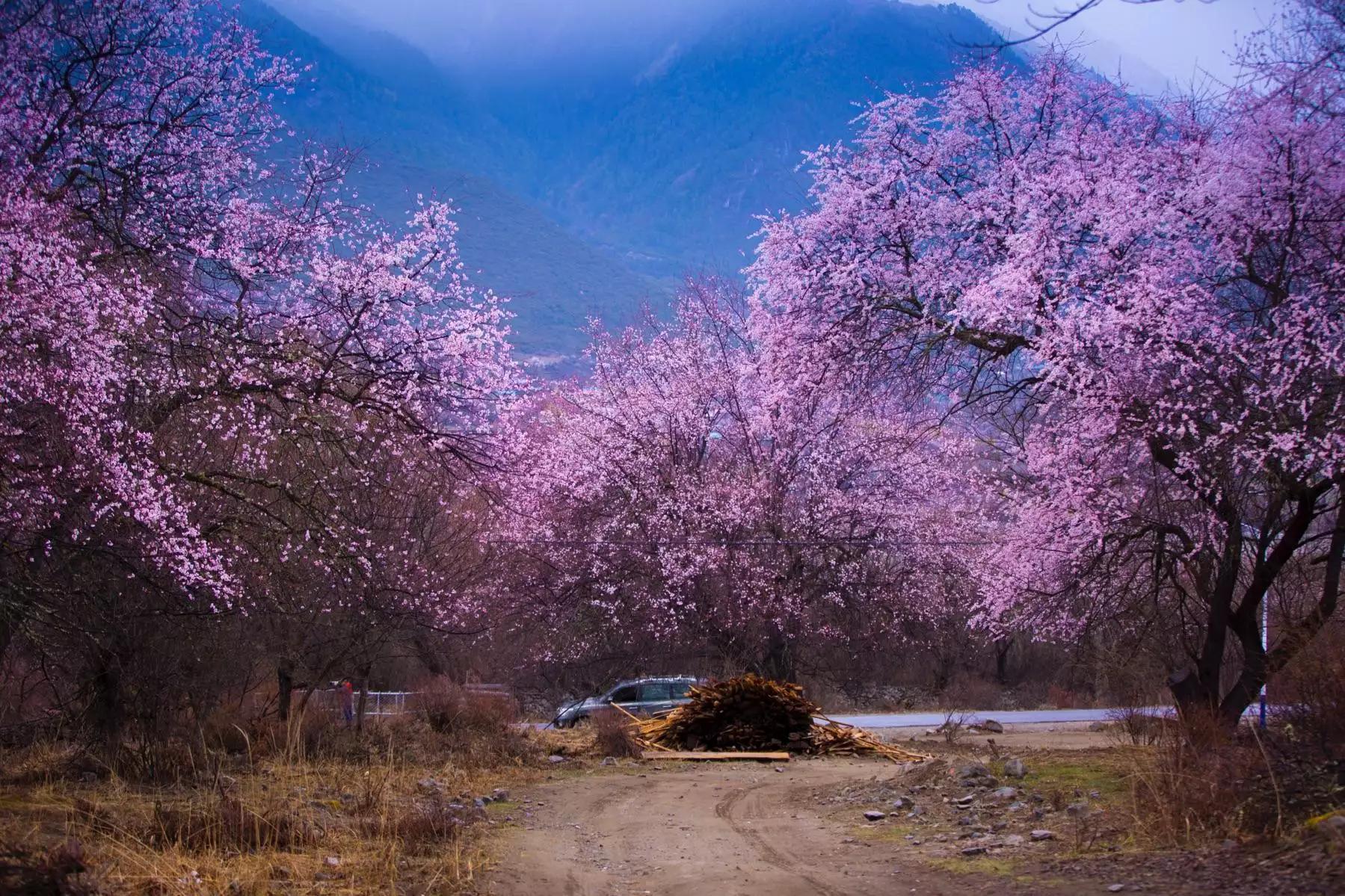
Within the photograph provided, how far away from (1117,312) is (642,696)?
18865mm

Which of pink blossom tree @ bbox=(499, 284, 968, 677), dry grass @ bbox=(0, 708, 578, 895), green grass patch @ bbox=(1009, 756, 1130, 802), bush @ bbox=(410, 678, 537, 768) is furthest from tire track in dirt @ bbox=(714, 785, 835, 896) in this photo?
pink blossom tree @ bbox=(499, 284, 968, 677)

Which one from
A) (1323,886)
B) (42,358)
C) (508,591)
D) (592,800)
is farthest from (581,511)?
(1323,886)

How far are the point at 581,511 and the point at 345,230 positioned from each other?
15943 mm

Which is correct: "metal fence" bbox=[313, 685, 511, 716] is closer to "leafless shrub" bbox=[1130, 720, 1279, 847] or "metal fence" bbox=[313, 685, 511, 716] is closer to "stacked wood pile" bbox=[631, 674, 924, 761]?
"stacked wood pile" bbox=[631, 674, 924, 761]

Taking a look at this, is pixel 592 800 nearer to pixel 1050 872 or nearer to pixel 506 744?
pixel 506 744

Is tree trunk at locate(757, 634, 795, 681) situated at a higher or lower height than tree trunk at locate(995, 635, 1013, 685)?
higher

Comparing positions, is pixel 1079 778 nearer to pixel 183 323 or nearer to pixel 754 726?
pixel 754 726

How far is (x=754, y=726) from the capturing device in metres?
19.4

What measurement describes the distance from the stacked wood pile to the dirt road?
3.80 metres

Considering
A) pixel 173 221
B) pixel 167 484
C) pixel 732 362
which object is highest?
pixel 732 362

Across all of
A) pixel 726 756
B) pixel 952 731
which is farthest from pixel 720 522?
pixel 726 756

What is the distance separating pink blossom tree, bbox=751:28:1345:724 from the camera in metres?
9.63

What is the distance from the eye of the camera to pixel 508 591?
28.3m

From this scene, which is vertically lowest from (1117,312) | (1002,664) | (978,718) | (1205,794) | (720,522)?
(978,718)
